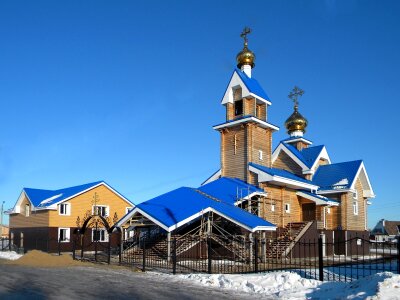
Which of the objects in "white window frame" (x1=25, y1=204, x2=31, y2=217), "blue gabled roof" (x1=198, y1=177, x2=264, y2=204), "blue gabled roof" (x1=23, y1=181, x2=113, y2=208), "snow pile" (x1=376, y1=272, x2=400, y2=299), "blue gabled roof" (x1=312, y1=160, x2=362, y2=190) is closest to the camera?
"snow pile" (x1=376, y1=272, x2=400, y2=299)

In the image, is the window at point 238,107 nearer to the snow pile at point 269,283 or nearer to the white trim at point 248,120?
the white trim at point 248,120

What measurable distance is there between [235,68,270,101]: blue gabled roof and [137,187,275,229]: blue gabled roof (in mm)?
10023

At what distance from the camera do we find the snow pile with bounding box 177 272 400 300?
10.7 metres

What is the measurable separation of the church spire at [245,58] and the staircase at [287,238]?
40.2 ft

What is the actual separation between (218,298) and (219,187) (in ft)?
59.0

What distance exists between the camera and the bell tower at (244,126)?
104 ft

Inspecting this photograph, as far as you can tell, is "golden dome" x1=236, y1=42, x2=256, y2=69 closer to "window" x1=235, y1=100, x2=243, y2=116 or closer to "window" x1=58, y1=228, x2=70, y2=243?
"window" x1=235, y1=100, x2=243, y2=116

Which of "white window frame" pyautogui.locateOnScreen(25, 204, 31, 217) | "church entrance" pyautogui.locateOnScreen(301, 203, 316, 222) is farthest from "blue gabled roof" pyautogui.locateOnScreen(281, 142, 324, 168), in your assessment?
"white window frame" pyautogui.locateOnScreen(25, 204, 31, 217)

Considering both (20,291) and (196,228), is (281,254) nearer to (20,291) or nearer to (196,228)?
(196,228)

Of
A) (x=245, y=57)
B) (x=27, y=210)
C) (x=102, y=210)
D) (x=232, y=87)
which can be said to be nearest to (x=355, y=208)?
(x=232, y=87)

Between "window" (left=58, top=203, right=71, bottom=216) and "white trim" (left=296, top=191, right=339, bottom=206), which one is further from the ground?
"white trim" (left=296, top=191, right=339, bottom=206)

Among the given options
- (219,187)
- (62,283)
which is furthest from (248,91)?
(62,283)

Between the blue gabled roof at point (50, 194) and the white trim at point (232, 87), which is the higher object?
the white trim at point (232, 87)

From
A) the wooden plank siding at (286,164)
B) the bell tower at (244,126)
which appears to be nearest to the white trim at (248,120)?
the bell tower at (244,126)
